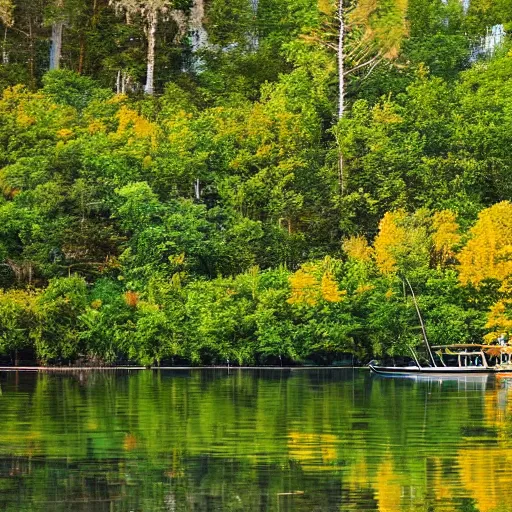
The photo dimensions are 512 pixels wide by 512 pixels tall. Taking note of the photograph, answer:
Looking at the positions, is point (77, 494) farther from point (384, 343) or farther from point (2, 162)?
point (2, 162)

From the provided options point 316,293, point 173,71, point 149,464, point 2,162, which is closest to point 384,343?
point 316,293

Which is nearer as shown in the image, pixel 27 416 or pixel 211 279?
pixel 27 416

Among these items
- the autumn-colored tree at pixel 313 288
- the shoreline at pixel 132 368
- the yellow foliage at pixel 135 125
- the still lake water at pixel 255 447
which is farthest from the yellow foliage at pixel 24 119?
the still lake water at pixel 255 447

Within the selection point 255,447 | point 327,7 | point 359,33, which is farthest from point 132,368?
point 255,447

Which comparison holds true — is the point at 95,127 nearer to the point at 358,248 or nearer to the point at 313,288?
the point at 358,248

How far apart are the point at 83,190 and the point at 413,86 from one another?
24738mm

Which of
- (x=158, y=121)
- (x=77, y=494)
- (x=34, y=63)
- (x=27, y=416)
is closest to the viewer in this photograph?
(x=77, y=494)

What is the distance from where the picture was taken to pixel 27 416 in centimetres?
4731

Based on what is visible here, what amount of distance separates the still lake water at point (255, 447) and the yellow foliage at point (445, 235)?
2262 centimetres

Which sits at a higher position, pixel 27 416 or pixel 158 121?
pixel 158 121

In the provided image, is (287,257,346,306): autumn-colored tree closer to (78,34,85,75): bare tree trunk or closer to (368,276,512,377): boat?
(368,276,512,377): boat

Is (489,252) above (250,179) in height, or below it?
below

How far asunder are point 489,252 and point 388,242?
22.1 ft

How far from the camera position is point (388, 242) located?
276 ft
